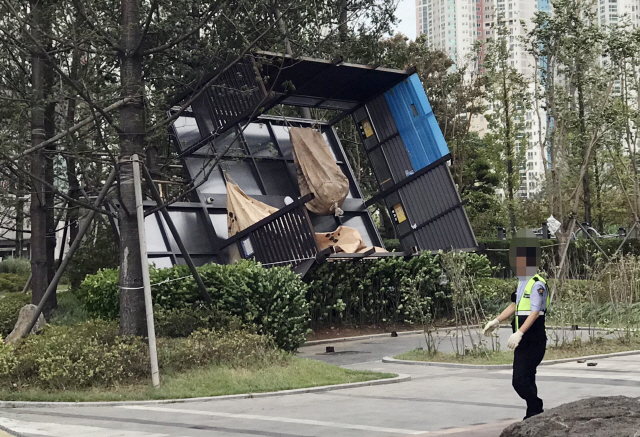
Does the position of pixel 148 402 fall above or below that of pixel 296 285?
below

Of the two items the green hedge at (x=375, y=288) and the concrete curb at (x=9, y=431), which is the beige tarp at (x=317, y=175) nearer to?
the green hedge at (x=375, y=288)

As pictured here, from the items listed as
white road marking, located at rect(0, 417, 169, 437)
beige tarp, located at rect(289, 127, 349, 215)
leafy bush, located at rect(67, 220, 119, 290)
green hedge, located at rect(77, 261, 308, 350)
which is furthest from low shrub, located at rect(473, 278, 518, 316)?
white road marking, located at rect(0, 417, 169, 437)

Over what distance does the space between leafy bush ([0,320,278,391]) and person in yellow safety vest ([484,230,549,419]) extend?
5448mm

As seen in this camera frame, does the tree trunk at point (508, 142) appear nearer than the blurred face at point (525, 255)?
No

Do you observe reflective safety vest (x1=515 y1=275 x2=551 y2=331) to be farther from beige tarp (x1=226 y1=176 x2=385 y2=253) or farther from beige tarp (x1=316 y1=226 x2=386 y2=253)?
beige tarp (x1=316 y1=226 x2=386 y2=253)

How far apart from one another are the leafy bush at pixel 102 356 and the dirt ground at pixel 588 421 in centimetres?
695

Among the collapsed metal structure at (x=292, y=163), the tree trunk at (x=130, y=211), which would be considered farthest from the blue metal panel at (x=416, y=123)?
the tree trunk at (x=130, y=211)

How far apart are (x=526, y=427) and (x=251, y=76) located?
13049mm

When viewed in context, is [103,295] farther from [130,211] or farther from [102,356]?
[102,356]

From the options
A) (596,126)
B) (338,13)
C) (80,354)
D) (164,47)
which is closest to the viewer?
(80,354)

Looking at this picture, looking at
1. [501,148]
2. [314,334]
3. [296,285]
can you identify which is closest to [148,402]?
[296,285]

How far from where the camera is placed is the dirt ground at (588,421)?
472cm

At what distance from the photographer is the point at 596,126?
85.7 ft

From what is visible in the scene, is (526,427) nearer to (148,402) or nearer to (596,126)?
(148,402)
